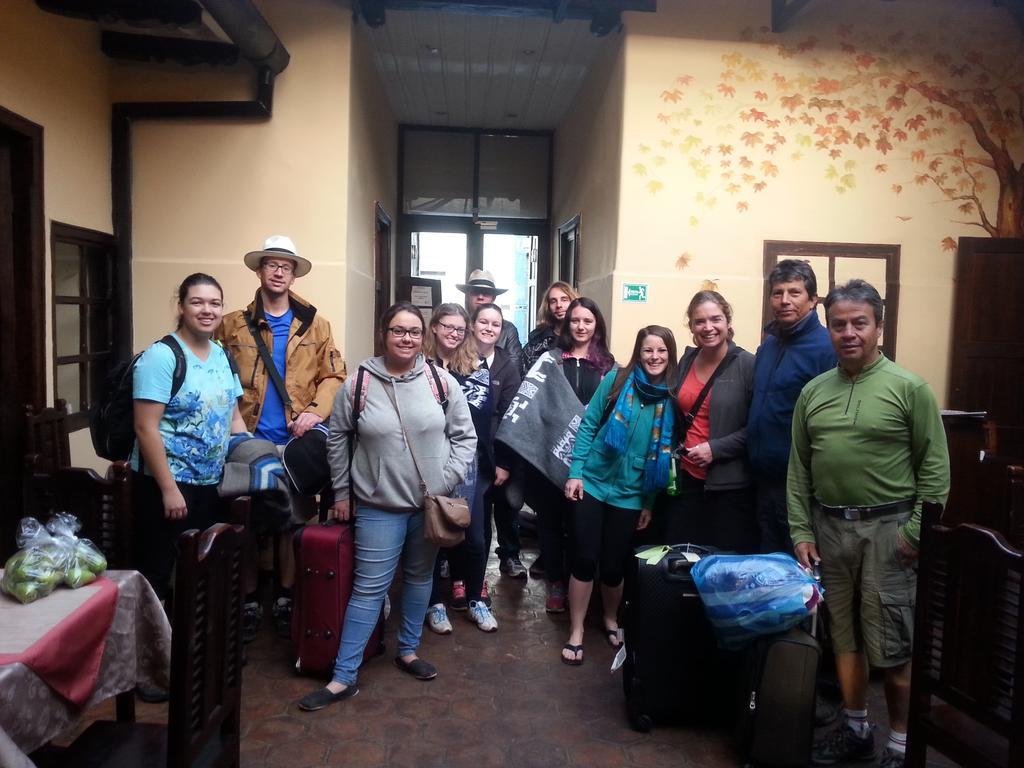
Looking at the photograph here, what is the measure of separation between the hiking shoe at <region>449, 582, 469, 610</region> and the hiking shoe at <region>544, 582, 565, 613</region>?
15.9 inches

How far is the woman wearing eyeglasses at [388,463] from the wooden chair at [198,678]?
962mm

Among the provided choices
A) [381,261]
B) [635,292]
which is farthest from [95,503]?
[381,261]

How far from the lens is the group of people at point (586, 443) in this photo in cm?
222

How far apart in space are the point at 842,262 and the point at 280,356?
135 inches

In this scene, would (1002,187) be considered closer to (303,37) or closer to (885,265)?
(885,265)

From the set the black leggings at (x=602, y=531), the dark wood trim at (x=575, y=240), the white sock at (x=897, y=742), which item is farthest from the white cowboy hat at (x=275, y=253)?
the dark wood trim at (x=575, y=240)

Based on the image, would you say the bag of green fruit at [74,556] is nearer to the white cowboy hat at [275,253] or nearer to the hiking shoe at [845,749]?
the white cowboy hat at [275,253]

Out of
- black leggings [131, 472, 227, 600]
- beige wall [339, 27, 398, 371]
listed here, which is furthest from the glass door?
black leggings [131, 472, 227, 600]

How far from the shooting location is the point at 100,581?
5.90 feet

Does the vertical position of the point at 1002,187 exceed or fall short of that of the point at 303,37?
it falls short

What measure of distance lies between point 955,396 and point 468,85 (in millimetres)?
4328

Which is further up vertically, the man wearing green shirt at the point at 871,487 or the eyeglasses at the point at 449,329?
the eyeglasses at the point at 449,329

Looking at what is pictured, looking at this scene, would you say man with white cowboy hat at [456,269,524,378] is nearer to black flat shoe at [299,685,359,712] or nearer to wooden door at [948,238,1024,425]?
black flat shoe at [299,685,359,712]

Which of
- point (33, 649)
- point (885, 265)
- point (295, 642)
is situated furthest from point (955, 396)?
point (33, 649)
